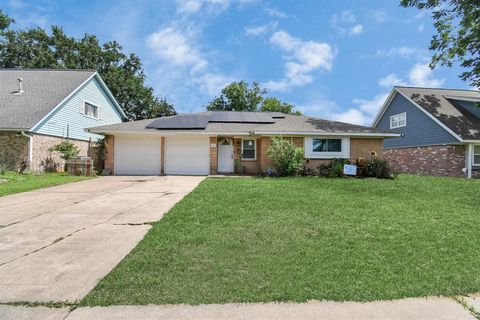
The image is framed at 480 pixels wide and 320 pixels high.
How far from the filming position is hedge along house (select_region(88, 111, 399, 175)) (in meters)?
15.8

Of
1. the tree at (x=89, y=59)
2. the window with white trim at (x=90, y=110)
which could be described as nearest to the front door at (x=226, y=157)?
the window with white trim at (x=90, y=110)

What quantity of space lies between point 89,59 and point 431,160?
34.2m

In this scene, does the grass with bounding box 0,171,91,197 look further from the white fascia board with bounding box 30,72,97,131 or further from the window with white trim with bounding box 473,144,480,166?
the window with white trim with bounding box 473,144,480,166

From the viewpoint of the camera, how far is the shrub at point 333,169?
48.5 feet

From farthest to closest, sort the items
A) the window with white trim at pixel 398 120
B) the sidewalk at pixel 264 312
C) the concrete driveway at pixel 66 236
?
the window with white trim at pixel 398 120, the concrete driveway at pixel 66 236, the sidewalk at pixel 264 312

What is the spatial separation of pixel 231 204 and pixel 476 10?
18007 mm

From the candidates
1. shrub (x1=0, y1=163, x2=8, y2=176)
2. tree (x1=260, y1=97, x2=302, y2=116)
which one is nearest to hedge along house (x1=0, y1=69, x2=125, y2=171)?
shrub (x1=0, y1=163, x2=8, y2=176)

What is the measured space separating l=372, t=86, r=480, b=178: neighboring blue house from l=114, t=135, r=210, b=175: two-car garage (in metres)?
13.2

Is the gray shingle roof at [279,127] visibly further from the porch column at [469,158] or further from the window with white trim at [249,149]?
the porch column at [469,158]

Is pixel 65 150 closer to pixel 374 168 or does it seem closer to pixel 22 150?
pixel 22 150

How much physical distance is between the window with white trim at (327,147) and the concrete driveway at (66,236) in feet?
27.8

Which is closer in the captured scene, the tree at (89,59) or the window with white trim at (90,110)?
the window with white trim at (90,110)

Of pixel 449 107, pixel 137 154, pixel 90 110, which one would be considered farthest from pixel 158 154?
pixel 449 107

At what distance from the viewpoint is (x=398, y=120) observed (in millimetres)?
22750
